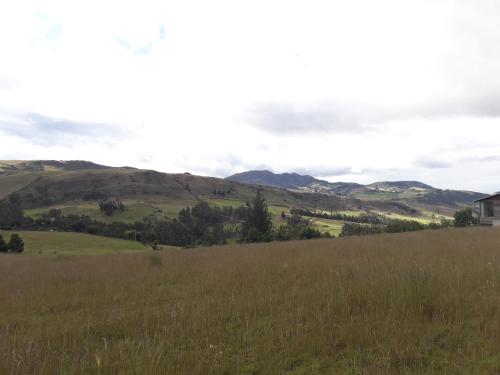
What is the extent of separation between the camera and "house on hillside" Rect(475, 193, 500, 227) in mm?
44875

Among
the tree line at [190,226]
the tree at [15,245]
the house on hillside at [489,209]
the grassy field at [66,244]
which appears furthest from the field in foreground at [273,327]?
the tree line at [190,226]

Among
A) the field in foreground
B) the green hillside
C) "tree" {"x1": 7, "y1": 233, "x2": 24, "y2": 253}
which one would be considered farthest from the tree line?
the field in foreground

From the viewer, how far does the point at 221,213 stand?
415 ft

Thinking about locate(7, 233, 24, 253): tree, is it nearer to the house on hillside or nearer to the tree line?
the tree line

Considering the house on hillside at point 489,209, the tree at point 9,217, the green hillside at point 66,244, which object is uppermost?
the house on hillside at point 489,209

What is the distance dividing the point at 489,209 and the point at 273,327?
5149cm

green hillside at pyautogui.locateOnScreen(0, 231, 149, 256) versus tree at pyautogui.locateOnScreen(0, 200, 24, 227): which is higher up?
tree at pyautogui.locateOnScreen(0, 200, 24, 227)

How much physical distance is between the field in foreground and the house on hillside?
141 feet

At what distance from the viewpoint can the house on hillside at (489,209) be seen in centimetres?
4488

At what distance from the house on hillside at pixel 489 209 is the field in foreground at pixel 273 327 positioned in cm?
4288

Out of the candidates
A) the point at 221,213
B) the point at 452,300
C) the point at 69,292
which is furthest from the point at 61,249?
the point at 221,213

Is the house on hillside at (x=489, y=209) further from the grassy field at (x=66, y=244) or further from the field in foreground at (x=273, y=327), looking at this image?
the grassy field at (x=66, y=244)

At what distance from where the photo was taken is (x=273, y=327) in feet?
16.4

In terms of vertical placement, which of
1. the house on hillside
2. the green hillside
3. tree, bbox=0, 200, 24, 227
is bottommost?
the green hillside
